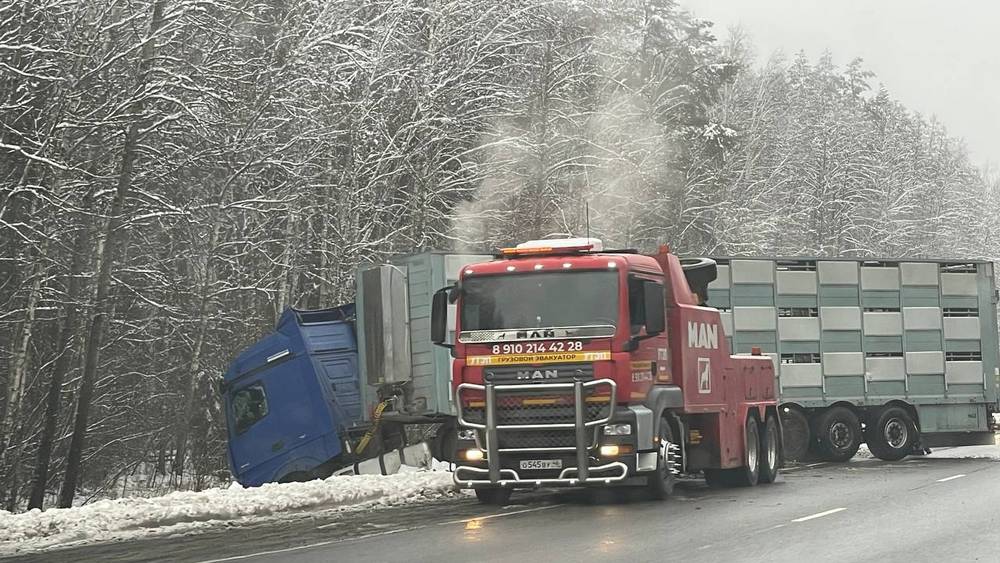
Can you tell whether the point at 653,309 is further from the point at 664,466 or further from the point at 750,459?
the point at 750,459

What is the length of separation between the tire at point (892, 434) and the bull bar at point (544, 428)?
37.1 feet

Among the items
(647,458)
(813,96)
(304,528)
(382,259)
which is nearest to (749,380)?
(647,458)

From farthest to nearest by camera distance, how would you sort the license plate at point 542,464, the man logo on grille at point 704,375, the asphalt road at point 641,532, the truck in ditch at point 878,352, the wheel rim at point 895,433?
the wheel rim at point 895,433 → the truck in ditch at point 878,352 → the man logo on grille at point 704,375 → the license plate at point 542,464 → the asphalt road at point 641,532

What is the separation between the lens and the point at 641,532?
521 inches

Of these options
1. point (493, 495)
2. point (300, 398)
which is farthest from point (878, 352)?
point (493, 495)

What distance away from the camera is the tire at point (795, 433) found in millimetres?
25578

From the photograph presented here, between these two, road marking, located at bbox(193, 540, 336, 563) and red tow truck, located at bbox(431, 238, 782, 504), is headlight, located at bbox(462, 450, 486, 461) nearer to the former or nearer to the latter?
red tow truck, located at bbox(431, 238, 782, 504)

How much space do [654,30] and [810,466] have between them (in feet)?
99.5

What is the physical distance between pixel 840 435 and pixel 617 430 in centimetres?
1091

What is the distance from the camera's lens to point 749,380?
66.6 ft

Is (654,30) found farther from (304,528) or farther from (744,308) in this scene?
(304,528)

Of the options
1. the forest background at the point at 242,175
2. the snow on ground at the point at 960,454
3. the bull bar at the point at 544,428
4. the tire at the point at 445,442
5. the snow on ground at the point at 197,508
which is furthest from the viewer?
the snow on ground at the point at 960,454

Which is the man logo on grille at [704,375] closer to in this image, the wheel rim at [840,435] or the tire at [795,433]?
the tire at [795,433]

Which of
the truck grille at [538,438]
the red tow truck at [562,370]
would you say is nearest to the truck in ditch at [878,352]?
the red tow truck at [562,370]
